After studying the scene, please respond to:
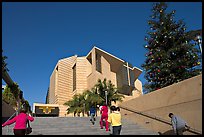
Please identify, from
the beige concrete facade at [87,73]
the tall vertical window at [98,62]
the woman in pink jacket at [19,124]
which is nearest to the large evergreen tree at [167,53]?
the woman in pink jacket at [19,124]

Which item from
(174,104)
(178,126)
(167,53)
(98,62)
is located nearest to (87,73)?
(98,62)

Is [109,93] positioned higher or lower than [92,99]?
higher

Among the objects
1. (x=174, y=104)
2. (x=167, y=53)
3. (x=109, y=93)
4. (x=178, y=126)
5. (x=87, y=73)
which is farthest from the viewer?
(x=87, y=73)

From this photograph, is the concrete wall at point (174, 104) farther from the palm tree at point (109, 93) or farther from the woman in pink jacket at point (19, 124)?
the palm tree at point (109, 93)

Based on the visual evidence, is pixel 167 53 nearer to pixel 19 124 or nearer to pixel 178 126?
pixel 178 126

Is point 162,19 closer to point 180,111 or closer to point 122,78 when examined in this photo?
point 180,111

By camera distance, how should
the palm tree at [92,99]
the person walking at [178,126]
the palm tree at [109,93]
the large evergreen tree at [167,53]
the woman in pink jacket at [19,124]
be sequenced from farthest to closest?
the palm tree at [109,93]
the palm tree at [92,99]
the large evergreen tree at [167,53]
the person walking at [178,126]
the woman in pink jacket at [19,124]

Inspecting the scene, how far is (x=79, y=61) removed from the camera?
6116 centimetres

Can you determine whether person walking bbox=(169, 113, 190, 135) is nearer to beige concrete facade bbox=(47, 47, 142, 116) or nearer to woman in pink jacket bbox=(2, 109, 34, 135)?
woman in pink jacket bbox=(2, 109, 34, 135)

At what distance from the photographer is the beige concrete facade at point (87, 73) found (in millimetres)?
57812

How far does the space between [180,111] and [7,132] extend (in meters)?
7.52

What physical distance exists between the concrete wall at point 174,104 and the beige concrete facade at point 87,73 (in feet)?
137

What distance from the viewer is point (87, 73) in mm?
59719

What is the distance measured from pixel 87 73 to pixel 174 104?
51083 millimetres
